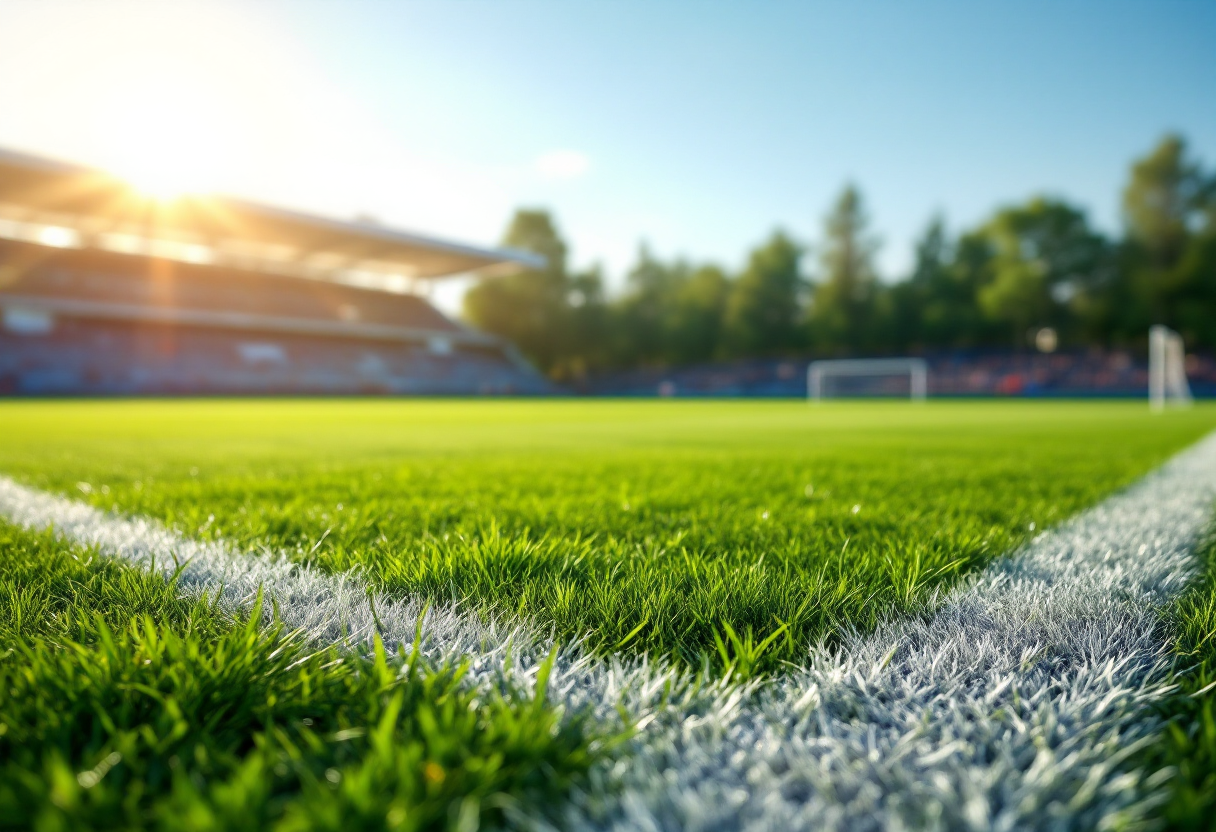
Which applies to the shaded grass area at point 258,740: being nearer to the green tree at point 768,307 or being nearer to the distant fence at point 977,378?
the distant fence at point 977,378

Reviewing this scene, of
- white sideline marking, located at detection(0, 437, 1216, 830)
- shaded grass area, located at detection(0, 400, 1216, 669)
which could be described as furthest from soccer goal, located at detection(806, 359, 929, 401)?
white sideline marking, located at detection(0, 437, 1216, 830)

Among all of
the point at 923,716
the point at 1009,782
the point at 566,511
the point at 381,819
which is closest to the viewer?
the point at 381,819

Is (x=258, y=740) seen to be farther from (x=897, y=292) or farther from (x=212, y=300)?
(x=897, y=292)

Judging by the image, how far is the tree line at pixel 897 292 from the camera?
106 ft

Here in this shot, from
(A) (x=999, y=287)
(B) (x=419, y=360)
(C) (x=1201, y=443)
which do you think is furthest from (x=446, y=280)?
(C) (x=1201, y=443)

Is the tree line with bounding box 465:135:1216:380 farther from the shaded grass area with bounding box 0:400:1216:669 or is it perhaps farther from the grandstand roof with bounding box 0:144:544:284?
the shaded grass area with bounding box 0:400:1216:669

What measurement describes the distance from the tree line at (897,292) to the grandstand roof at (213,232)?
8891 millimetres

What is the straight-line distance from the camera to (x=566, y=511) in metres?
2.32

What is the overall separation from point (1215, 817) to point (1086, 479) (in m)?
3.20

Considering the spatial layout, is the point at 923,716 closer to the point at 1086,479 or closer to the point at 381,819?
the point at 381,819

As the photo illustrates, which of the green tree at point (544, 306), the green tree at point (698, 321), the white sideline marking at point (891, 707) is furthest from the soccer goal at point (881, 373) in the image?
the white sideline marking at point (891, 707)

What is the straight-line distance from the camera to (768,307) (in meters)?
43.9

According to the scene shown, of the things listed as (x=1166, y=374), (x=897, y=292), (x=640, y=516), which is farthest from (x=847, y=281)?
(x=640, y=516)

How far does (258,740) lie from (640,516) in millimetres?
1629
